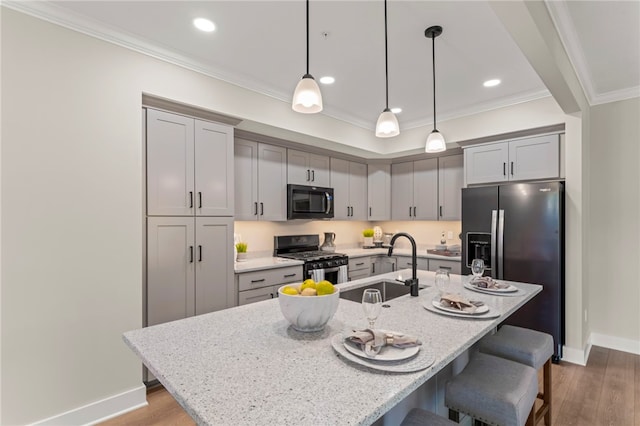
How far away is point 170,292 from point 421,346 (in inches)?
86.4

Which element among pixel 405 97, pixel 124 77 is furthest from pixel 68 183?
pixel 405 97

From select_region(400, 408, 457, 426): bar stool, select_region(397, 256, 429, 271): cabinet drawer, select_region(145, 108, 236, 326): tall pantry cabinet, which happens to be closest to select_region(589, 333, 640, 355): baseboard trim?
select_region(397, 256, 429, 271): cabinet drawer

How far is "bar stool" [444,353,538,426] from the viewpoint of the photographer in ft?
4.49

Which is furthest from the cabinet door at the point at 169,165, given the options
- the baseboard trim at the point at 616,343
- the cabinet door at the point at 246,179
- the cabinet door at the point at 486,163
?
the baseboard trim at the point at 616,343

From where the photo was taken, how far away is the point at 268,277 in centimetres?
338

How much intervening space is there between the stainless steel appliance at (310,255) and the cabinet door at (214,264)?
89 centimetres

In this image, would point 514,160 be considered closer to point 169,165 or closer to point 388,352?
point 388,352

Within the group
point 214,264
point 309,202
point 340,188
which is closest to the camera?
point 214,264

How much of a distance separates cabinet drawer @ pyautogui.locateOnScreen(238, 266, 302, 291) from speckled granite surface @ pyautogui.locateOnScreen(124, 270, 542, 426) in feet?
5.07

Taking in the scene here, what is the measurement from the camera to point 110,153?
91.8 inches

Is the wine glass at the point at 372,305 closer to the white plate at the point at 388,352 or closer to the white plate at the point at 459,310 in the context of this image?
the white plate at the point at 388,352

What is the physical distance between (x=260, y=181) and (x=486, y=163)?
2615 mm

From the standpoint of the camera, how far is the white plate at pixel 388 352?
1070mm

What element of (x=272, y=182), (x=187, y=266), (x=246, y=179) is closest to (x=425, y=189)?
(x=272, y=182)
